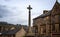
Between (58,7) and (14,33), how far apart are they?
23005mm

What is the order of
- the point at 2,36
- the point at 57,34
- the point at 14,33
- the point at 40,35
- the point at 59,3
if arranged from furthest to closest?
1. the point at 2,36
2. the point at 14,33
3. the point at 40,35
4. the point at 59,3
5. the point at 57,34

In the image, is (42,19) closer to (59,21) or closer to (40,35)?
(40,35)

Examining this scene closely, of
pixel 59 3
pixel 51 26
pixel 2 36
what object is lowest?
pixel 2 36

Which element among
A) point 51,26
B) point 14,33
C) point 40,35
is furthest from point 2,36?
point 51,26

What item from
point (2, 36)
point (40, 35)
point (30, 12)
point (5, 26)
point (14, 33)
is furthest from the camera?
point (5, 26)

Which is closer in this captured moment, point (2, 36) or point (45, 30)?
point (45, 30)

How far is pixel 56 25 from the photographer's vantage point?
107 ft

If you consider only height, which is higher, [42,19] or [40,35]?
[42,19]

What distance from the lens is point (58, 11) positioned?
32.8 metres

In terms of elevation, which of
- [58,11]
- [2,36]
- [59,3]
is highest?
[59,3]

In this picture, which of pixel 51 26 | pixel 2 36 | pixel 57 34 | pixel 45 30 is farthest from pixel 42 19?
pixel 2 36

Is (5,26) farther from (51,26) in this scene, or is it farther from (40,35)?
(51,26)

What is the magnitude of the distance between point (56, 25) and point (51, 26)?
1.80 metres

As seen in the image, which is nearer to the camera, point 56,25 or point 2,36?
point 56,25
